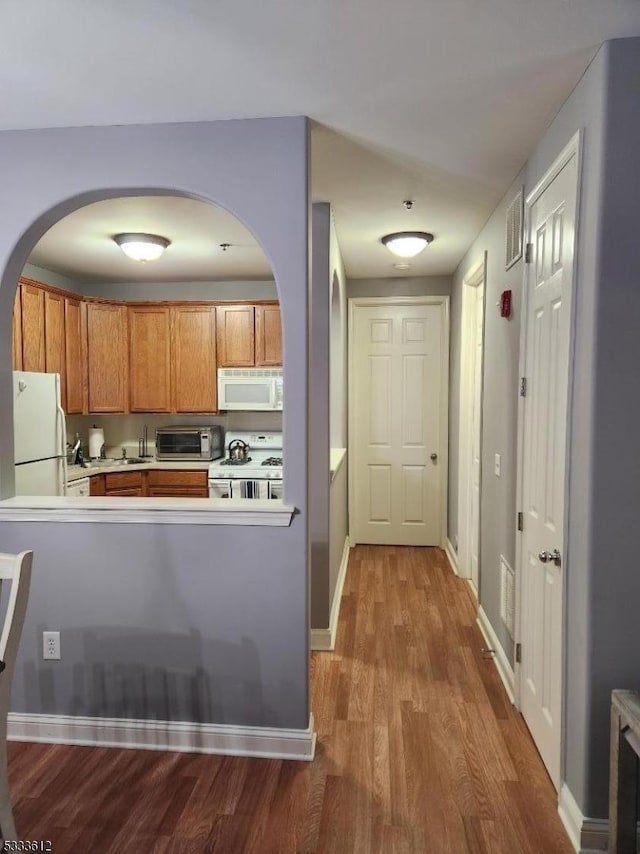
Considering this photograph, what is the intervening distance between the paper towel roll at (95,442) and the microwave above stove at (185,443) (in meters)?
0.57

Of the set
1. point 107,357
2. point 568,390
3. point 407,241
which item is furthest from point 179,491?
point 568,390

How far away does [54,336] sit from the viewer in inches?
179

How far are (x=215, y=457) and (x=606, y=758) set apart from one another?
4.04 m

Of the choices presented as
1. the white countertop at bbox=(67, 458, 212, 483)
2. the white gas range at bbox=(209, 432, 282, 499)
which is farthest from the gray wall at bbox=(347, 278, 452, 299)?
the white countertop at bbox=(67, 458, 212, 483)

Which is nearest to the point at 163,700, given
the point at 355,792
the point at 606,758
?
the point at 355,792

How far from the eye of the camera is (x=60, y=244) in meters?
3.99

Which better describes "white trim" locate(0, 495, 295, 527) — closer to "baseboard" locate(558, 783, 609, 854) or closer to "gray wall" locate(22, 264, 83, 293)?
"baseboard" locate(558, 783, 609, 854)

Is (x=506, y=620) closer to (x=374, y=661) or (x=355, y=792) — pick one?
(x=374, y=661)

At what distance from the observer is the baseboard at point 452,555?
14.9 ft

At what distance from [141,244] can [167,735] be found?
2.93m

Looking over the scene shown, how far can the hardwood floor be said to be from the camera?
5.97 ft

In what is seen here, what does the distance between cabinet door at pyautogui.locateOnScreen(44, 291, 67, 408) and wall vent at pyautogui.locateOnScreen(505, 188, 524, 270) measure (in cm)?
353

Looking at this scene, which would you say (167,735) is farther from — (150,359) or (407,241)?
(150,359)

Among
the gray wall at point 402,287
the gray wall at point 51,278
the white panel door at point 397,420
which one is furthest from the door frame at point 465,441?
the gray wall at point 51,278
